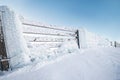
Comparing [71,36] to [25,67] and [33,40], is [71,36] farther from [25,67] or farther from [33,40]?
[25,67]

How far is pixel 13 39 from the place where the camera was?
2.55 meters

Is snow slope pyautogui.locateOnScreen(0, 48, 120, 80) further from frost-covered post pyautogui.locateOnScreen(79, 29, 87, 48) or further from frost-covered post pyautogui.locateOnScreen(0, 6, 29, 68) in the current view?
frost-covered post pyautogui.locateOnScreen(79, 29, 87, 48)

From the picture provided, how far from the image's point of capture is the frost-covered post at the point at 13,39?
2.52 meters

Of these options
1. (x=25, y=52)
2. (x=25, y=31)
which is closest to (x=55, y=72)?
(x=25, y=52)

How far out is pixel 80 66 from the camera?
2629 millimetres

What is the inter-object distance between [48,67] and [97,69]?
1017 mm

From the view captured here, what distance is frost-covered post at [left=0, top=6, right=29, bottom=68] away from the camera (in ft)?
8.25

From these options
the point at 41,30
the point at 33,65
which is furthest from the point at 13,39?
the point at 41,30

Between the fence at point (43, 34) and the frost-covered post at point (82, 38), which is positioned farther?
Answer: the frost-covered post at point (82, 38)

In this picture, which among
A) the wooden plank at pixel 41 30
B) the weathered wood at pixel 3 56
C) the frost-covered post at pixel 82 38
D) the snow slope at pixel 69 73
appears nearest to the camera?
the snow slope at pixel 69 73

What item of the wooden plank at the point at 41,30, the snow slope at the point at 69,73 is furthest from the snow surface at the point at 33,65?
the wooden plank at the point at 41,30

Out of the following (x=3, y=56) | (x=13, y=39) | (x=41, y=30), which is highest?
(x=41, y=30)

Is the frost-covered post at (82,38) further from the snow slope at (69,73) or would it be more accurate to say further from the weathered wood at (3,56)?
the weathered wood at (3,56)

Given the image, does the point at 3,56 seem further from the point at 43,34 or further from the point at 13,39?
the point at 43,34
